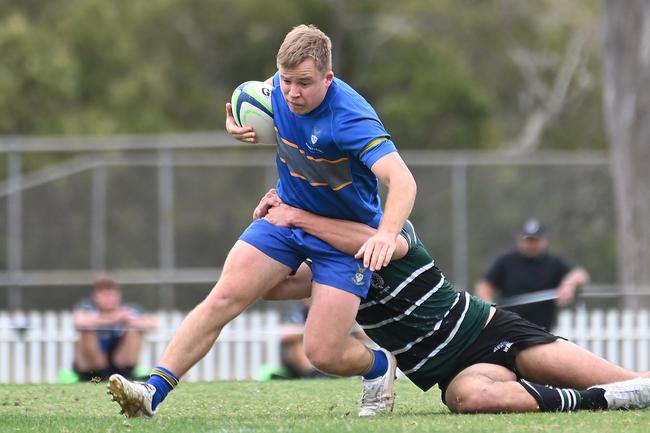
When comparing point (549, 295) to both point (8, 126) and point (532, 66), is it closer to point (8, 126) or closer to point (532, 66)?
point (8, 126)

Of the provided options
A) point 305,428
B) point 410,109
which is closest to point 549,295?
point 305,428

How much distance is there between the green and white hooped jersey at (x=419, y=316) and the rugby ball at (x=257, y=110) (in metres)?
0.89

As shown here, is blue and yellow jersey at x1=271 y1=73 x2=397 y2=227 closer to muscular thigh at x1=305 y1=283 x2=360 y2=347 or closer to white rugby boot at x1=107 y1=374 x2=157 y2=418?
muscular thigh at x1=305 y1=283 x2=360 y2=347

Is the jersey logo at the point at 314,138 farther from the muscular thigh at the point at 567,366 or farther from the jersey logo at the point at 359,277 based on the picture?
the muscular thigh at the point at 567,366

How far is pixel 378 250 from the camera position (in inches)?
254

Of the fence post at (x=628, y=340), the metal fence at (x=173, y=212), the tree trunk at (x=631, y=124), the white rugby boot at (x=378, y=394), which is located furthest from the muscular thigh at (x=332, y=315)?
the tree trunk at (x=631, y=124)

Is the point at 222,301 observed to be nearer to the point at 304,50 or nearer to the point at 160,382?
the point at 160,382

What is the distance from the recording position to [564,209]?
69.9 feet

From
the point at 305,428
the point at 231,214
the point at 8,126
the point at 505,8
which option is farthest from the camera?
the point at 505,8

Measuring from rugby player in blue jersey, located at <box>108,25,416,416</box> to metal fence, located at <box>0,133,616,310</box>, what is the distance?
41.0 ft

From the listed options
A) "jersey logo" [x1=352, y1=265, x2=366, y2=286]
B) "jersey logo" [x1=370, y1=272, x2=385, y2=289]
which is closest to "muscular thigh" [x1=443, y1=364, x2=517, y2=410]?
"jersey logo" [x1=370, y1=272, x2=385, y2=289]

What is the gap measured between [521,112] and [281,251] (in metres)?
35.0

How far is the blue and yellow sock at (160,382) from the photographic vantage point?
664cm

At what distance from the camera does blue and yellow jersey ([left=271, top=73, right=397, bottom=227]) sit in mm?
6676
